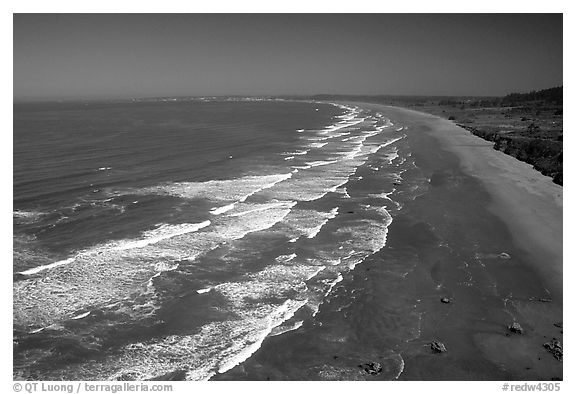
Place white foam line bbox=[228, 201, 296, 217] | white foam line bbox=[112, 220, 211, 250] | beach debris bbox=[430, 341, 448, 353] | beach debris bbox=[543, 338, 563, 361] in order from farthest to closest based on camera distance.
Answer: white foam line bbox=[228, 201, 296, 217] < white foam line bbox=[112, 220, 211, 250] < beach debris bbox=[430, 341, 448, 353] < beach debris bbox=[543, 338, 563, 361]

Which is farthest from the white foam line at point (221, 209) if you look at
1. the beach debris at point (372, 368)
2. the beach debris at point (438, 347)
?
the beach debris at point (438, 347)

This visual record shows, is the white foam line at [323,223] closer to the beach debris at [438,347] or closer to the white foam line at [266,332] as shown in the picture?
the white foam line at [266,332]

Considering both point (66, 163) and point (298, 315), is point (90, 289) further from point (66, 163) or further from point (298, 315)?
point (66, 163)

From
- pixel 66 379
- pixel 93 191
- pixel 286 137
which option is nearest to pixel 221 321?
pixel 66 379

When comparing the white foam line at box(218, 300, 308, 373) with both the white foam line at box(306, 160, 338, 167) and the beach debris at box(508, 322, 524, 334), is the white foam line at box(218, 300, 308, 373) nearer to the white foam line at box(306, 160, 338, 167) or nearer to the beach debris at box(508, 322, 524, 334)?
the beach debris at box(508, 322, 524, 334)

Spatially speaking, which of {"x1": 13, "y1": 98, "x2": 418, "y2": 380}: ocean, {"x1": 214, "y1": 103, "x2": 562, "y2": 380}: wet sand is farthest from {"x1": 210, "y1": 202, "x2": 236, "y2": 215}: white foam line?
{"x1": 214, "y1": 103, "x2": 562, "y2": 380}: wet sand
